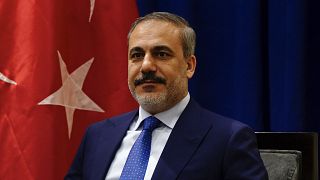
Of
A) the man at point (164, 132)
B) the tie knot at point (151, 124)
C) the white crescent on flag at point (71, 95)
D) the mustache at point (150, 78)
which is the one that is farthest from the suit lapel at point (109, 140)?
the white crescent on flag at point (71, 95)

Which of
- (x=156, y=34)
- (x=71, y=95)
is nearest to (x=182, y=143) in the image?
(x=156, y=34)

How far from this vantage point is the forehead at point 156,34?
5.57 feet

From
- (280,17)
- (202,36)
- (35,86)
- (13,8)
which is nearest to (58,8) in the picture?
(13,8)

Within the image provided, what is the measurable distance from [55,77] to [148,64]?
25.2 inches

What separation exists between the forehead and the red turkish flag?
51cm

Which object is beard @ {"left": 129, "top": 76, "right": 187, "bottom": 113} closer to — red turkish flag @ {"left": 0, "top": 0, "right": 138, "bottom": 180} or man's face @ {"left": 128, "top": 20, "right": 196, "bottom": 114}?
man's face @ {"left": 128, "top": 20, "right": 196, "bottom": 114}

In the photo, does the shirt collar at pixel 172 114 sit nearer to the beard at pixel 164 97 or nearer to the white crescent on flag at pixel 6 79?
the beard at pixel 164 97

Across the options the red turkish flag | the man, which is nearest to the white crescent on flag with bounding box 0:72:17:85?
the red turkish flag

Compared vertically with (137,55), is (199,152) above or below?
below

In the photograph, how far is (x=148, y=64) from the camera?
5.44 feet

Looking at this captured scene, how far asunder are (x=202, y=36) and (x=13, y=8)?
986 millimetres

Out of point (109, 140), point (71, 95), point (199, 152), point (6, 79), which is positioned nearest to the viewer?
point (199, 152)

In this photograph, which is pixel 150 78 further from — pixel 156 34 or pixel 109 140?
pixel 109 140

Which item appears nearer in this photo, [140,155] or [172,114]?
[140,155]
